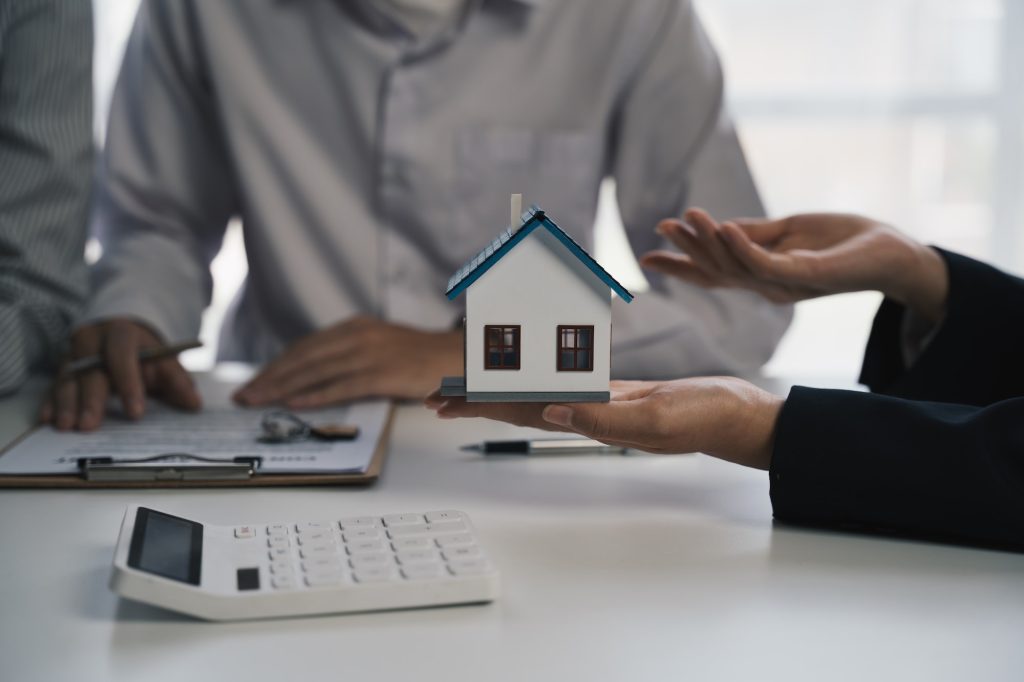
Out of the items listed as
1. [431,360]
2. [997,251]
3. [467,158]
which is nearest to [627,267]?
[997,251]

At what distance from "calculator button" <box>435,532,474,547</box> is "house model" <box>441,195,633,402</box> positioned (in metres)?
0.12

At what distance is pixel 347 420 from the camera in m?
1.11

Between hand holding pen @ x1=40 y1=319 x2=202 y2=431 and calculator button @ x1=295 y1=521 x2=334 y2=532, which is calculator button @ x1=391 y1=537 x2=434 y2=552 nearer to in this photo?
calculator button @ x1=295 y1=521 x2=334 y2=532

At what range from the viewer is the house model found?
30.1 inches

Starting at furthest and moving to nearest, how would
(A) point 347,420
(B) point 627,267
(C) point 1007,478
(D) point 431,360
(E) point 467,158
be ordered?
(B) point 627,267
(E) point 467,158
(D) point 431,360
(A) point 347,420
(C) point 1007,478

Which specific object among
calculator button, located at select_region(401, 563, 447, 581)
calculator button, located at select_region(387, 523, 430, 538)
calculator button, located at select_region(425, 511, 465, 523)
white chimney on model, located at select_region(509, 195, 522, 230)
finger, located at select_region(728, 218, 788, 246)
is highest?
finger, located at select_region(728, 218, 788, 246)

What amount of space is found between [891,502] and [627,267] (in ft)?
10.7

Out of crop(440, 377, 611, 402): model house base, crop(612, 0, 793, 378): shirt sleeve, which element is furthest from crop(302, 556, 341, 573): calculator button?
crop(612, 0, 793, 378): shirt sleeve

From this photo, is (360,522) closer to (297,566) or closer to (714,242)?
(297,566)

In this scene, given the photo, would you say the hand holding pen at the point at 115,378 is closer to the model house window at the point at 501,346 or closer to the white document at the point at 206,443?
the white document at the point at 206,443

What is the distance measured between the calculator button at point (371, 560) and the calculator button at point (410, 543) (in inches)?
0.6

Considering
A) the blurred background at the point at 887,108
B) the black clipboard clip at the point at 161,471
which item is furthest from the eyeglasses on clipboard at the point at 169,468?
the blurred background at the point at 887,108

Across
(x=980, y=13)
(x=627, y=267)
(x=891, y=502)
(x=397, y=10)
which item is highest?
Answer: (x=980, y=13)

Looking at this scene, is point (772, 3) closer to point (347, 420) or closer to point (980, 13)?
point (980, 13)
